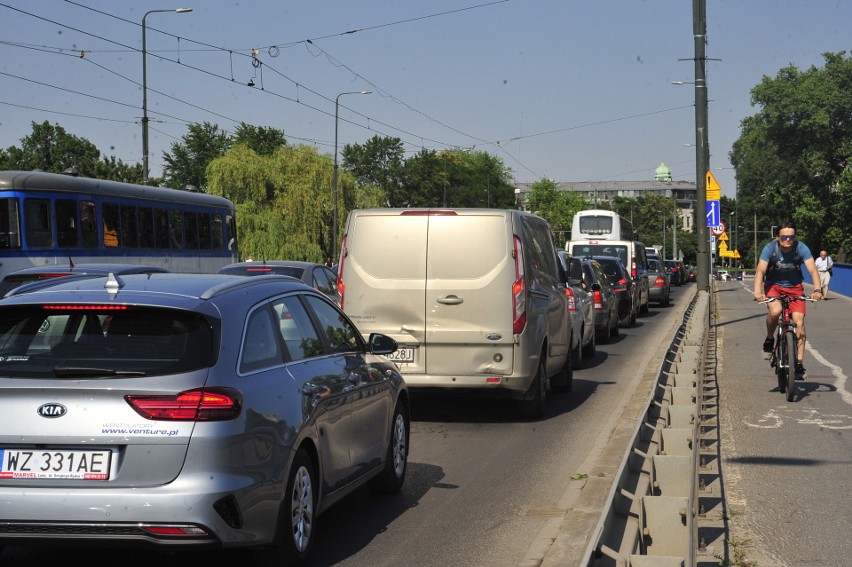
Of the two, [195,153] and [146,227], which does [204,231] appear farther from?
[195,153]

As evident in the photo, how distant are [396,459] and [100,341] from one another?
2.85m

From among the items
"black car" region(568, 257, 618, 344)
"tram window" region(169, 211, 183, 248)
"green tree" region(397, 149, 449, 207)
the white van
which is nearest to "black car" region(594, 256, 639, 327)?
"black car" region(568, 257, 618, 344)

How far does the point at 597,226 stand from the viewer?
49625 millimetres

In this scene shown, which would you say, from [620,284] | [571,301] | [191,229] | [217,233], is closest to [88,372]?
[571,301]

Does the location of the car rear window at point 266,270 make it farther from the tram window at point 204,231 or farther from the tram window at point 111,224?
the tram window at point 204,231

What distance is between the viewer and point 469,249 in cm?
1117

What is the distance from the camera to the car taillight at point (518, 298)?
11.0 m

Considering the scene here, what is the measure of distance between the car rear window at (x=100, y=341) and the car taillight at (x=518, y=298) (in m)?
5.85

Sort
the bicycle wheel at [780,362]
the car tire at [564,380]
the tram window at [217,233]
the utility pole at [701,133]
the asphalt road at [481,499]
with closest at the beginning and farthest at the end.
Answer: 1. the asphalt road at [481,499]
2. the bicycle wheel at [780,362]
3. the car tire at [564,380]
4. the utility pole at [701,133]
5. the tram window at [217,233]

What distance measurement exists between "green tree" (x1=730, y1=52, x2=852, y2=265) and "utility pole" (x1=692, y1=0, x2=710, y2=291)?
66.9 meters

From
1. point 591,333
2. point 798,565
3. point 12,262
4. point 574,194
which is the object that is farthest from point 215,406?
point 574,194

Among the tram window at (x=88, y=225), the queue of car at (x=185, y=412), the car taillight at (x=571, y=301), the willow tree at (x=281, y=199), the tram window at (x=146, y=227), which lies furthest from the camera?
the willow tree at (x=281, y=199)

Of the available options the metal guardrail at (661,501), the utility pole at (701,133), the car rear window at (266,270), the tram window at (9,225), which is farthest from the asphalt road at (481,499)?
the utility pole at (701,133)

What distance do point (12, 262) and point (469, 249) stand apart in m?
14.0
